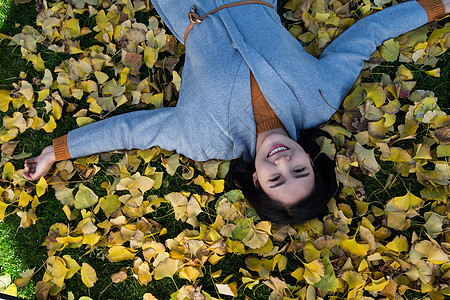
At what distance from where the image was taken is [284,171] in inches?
54.4

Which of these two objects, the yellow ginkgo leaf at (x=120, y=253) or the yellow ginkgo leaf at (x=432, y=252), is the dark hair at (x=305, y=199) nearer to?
the yellow ginkgo leaf at (x=432, y=252)

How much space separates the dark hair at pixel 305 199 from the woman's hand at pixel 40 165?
3.05 ft

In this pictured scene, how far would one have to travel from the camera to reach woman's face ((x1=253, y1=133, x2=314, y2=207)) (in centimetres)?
139

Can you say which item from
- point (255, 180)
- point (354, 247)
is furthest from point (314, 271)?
point (255, 180)

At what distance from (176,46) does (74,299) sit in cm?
143

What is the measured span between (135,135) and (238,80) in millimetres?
562

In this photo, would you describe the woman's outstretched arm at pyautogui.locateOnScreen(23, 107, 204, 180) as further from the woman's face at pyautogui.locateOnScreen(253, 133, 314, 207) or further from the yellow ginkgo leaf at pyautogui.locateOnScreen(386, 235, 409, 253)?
the yellow ginkgo leaf at pyautogui.locateOnScreen(386, 235, 409, 253)

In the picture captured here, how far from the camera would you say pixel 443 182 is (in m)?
1.64

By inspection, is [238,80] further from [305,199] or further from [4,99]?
[4,99]

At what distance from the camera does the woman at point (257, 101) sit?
4.98 ft

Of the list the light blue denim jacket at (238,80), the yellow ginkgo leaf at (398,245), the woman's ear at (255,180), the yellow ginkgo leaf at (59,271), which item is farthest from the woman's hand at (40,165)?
the yellow ginkgo leaf at (398,245)

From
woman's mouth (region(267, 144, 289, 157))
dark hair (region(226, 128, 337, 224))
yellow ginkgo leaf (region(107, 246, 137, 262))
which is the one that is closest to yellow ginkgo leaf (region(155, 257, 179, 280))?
yellow ginkgo leaf (region(107, 246, 137, 262))

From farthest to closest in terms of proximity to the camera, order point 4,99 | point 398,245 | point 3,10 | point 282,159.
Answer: point 3,10 → point 4,99 → point 398,245 → point 282,159

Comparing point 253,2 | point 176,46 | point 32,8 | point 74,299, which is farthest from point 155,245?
point 32,8
